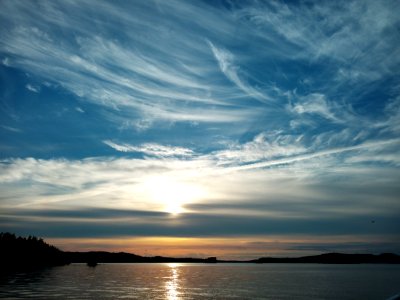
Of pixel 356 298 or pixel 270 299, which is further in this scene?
pixel 356 298

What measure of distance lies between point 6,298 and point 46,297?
8.92 metres

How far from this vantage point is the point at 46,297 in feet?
276

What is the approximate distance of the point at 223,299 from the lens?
89125 mm

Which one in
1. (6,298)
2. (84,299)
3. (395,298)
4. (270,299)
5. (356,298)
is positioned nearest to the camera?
(395,298)

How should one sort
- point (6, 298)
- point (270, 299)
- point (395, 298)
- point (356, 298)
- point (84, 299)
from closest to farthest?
point (395, 298), point (6, 298), point (84, 299), point (270, 299), point (356, 298)

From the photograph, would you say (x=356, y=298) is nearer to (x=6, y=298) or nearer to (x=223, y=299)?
(x=223, y=299)

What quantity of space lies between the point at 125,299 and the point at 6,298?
24434 millimetres

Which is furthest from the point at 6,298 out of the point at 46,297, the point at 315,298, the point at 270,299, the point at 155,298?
the point at 315,298

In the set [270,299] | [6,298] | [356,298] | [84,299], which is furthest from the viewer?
[356,298]

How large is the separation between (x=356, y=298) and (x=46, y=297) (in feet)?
247

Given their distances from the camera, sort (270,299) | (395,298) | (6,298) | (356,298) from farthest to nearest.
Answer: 1. (356,298)
2. (270,299)
3. (6,298)
4. (395,298)

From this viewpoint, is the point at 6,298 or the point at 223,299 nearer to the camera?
the point at 6,298

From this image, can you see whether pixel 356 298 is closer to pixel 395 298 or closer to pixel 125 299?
pixel 125 299

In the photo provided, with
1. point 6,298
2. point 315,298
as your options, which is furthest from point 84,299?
point 315,298
